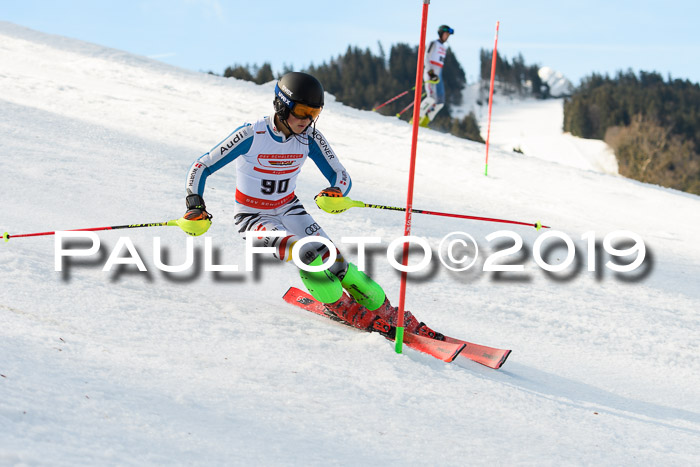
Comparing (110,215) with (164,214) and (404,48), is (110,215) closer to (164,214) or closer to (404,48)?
(164,214)

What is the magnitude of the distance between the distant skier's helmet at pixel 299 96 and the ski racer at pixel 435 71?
9464 millimetres

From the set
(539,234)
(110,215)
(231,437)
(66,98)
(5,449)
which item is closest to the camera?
(5,449)

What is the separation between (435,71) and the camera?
1299cm

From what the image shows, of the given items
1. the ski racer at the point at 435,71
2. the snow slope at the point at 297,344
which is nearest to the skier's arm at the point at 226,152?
the snow slope at the point at 297,344

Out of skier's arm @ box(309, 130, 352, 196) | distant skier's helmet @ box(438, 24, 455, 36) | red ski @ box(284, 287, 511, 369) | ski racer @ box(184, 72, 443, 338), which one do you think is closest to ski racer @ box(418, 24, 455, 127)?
distant skier's helmet @ box(438, 24, 455, 36)

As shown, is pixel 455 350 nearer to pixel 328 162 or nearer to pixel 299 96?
pixel 328 162

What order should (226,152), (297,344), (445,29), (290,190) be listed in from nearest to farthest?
(297,344) → (226,152) → (290,190) → (445,29)

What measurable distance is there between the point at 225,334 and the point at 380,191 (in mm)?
5325

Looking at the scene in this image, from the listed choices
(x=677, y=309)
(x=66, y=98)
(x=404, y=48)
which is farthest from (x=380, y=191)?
(x=404, y=48)

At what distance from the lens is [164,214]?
593cm

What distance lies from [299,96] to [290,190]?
0.76 m

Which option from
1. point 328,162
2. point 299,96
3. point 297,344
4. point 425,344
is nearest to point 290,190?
point 328,162

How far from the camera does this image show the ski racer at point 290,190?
3.81 m

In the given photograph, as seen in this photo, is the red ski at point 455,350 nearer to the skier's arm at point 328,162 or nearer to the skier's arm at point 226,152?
the skier's arm at point 328,162
